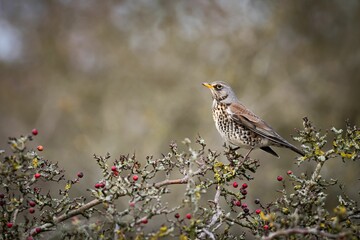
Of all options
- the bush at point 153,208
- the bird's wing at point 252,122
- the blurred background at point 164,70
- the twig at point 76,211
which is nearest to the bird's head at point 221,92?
the bird's wing at point 252,122

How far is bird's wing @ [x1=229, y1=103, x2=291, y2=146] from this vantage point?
4469mm

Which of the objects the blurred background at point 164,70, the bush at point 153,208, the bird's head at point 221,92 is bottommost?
the bush at point 153,208

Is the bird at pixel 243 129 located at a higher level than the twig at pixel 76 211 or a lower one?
higher

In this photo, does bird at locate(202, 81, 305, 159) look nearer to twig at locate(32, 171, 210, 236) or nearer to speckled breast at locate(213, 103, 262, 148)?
speckled breast at locate(213, 103, 262, 148)

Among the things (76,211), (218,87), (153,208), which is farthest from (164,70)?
(153,208)

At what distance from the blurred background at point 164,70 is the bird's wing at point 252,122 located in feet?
8.26

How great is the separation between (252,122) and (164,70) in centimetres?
635

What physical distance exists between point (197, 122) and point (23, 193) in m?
7.09

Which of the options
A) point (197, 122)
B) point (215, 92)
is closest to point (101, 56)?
point (197, 122)

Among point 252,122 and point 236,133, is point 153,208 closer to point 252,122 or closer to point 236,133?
point 236,133

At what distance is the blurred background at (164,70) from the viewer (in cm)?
873

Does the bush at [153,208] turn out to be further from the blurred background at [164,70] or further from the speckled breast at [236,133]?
the blurred background at [164,70]

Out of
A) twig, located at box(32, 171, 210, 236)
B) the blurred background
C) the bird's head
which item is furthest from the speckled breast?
the blurred background

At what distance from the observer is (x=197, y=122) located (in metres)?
9.49
